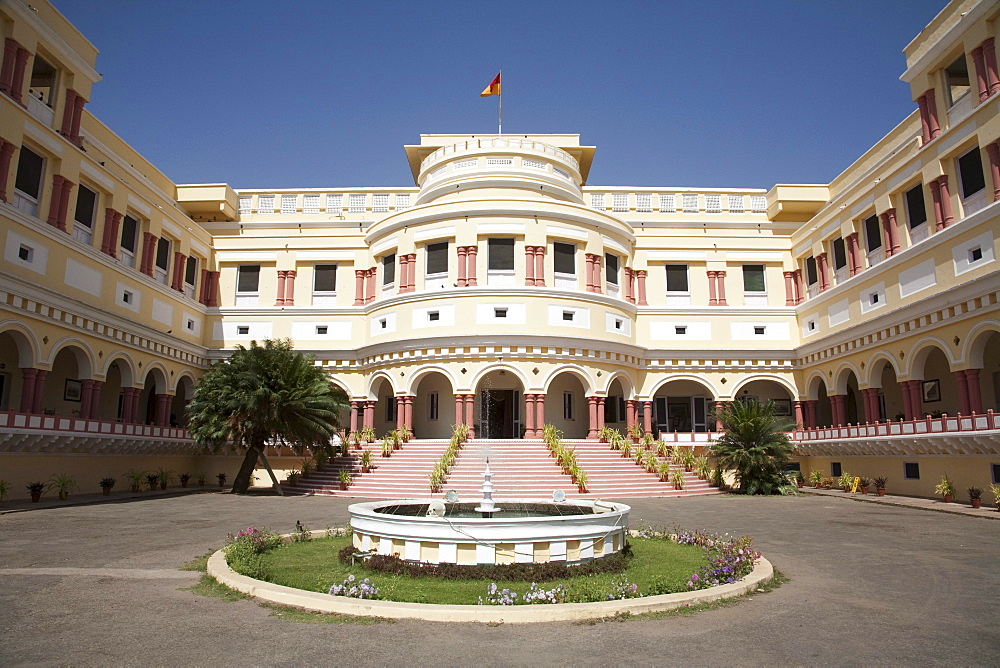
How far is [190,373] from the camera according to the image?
3216 centimetres

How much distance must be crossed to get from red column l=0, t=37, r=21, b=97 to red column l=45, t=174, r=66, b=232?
3.20 m

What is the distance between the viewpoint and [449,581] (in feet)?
27.1

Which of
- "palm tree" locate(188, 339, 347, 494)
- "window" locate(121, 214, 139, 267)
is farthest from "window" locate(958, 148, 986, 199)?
"window" locate(121, 214, 139, 267)

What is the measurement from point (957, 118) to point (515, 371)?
61.8ft

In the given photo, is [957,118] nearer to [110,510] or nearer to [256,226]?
[110,510]

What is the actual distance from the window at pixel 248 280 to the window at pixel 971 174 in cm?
3151

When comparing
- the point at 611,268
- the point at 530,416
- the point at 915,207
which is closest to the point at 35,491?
the point at 530,416

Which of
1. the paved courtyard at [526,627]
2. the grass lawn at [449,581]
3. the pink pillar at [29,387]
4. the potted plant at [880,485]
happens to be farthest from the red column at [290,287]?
the potted plant at [880,485]

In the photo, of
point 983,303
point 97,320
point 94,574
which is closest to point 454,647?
point 94,574

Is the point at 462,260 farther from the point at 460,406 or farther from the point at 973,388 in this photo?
the point at 973,388

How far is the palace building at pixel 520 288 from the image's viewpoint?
21.7 meters

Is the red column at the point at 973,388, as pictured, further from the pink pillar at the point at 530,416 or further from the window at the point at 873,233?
the pink pillar at the point at 530,416

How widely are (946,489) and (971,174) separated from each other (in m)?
→ 10.5

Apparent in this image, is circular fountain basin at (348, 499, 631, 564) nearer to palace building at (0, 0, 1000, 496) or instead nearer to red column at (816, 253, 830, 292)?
palace building at (0, 0, 1000, 496)
